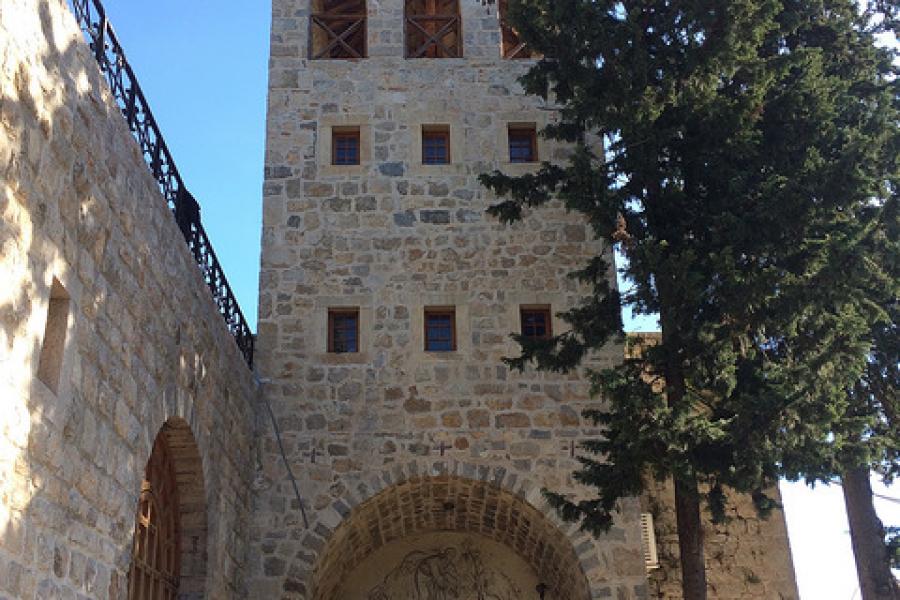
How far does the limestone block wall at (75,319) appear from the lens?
4391 mm

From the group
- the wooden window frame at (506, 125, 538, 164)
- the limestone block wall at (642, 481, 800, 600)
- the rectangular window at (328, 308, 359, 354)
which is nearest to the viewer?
the rectangular window at (328, 308, 359, 354)

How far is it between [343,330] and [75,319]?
6038 mm

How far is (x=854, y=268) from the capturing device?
23.3ft

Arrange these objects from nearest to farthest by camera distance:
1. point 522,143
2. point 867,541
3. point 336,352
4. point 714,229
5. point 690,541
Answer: point 690,541 → point 714,229 → point 867,541 → point 336,352 → point 522,143

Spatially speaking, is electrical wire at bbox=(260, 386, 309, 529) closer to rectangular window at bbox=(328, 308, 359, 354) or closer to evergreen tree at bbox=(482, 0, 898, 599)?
rectangular window at bbox=(328, 308, 359, 354)

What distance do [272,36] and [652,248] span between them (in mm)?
7136

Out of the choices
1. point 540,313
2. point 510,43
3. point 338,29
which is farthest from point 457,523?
point 338,29

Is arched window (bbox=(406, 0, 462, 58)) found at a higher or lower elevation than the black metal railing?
higher

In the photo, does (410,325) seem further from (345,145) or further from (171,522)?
(171,522)

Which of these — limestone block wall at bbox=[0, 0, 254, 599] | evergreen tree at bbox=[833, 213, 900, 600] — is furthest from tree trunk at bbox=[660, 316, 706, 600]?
limestone block wall at bbox=[0, 0, 254, 599]

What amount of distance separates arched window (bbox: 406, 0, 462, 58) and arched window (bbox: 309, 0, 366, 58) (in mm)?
638

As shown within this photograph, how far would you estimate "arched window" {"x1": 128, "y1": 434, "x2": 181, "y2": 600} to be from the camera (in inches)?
269

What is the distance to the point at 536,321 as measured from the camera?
11219 millimetres

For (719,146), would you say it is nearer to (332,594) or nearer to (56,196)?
(56,196)
